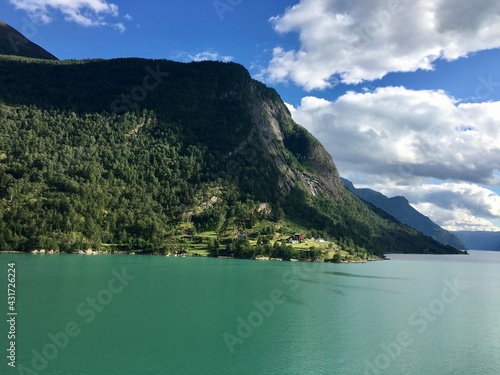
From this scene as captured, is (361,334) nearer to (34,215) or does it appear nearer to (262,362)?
(262,362)

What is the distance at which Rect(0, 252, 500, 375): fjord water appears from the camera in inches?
1836

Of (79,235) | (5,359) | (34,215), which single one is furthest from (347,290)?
(34,215)

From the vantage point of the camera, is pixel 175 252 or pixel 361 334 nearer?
pixel 361 334

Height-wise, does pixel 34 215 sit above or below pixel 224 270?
above

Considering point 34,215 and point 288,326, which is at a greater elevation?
point 34,215

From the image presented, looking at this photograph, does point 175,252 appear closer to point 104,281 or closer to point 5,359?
point 104,281

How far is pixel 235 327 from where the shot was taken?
62.0m

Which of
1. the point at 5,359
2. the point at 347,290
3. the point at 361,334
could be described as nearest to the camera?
the point at 5,359

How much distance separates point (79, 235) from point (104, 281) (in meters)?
98.9

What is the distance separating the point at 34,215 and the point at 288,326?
156 m

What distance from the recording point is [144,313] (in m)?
66.9

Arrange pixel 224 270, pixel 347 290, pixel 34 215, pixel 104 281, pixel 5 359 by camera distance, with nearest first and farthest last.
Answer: pixel 5 359 → pixel 104 281 → pixel 347 290 → pixel 224 270 → pixel 34 215

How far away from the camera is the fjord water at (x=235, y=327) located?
46.6 m

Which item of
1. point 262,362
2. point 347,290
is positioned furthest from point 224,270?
point 262,362
